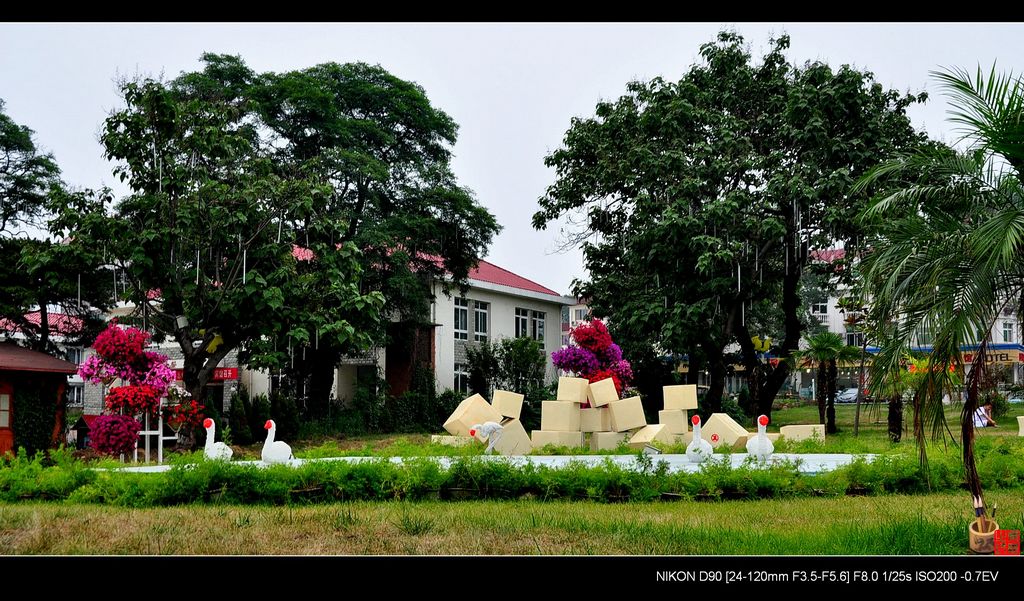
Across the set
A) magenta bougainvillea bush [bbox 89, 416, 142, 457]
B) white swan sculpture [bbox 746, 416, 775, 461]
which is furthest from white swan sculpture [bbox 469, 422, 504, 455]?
magenta bougainvillea bush [bbox 89, 416, 142, 457]

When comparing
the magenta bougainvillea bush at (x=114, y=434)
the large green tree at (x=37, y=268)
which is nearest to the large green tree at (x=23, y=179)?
the large green tree at (x=37, y=268)

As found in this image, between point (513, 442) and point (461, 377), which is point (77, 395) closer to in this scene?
point (461, 377)

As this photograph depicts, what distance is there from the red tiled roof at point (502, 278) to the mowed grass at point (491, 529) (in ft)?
78.8

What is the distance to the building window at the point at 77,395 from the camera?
31453mm

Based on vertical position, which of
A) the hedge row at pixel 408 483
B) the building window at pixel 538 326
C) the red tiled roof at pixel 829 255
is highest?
the red tiled roof at pixel 829 255

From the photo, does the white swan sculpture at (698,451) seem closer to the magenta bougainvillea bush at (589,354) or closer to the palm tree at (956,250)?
the palm tree at (956,250)

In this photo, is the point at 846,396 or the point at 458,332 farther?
the point at 846,396

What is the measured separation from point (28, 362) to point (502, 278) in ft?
63.0

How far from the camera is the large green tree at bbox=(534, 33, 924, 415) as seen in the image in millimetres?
21594

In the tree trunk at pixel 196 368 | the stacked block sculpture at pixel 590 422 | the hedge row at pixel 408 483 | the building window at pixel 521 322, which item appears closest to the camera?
the hedge row at pixel 408 483

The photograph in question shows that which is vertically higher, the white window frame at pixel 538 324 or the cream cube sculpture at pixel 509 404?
the white window frame at pixel 538 324

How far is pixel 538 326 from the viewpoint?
37.2 m

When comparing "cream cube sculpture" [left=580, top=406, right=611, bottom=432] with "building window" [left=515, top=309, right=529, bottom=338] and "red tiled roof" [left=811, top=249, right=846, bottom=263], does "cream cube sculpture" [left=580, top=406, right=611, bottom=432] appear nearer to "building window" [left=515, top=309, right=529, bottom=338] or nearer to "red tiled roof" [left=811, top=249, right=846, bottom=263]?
"red tiled roof" [left=811, top=249, right=846, bottom=263]

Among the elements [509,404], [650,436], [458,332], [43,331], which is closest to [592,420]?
[650,436]
